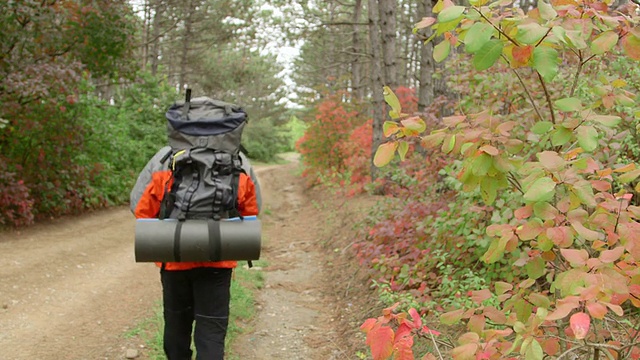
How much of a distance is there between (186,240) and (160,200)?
40 cm

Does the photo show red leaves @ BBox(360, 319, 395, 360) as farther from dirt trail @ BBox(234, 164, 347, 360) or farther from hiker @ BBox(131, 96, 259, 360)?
dirt trail @ BBox(234, 164, 347, 360)

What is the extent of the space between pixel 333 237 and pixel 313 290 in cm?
283

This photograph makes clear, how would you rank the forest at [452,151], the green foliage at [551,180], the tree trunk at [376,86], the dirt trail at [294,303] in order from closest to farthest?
the green foliage at [551,180] → the forest at [452,151] → the dirt trail at [294,303] → the tree trunk at [376,86]

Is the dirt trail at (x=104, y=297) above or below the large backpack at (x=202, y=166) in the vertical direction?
below

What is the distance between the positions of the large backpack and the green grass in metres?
1.32

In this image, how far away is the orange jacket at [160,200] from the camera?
3.43 meters

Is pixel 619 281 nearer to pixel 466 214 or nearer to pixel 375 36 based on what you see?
pixel 466 214

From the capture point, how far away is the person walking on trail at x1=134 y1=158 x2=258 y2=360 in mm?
3463

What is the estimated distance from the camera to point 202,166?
3371mm

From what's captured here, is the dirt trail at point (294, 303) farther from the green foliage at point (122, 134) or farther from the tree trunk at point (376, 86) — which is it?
the green foliage at point (122, 134)

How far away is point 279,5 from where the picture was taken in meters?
18.2

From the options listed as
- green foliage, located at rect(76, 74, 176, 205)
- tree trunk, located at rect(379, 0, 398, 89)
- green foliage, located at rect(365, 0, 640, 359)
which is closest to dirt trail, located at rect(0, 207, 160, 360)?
green foliage, located at rect(76, 74, 176, 205)

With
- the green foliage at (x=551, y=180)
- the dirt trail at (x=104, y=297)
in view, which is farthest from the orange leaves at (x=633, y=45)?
the dirt trail at (x=104, y=297)

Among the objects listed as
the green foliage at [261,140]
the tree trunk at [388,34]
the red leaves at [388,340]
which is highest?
the tree trunk at [388,34]
